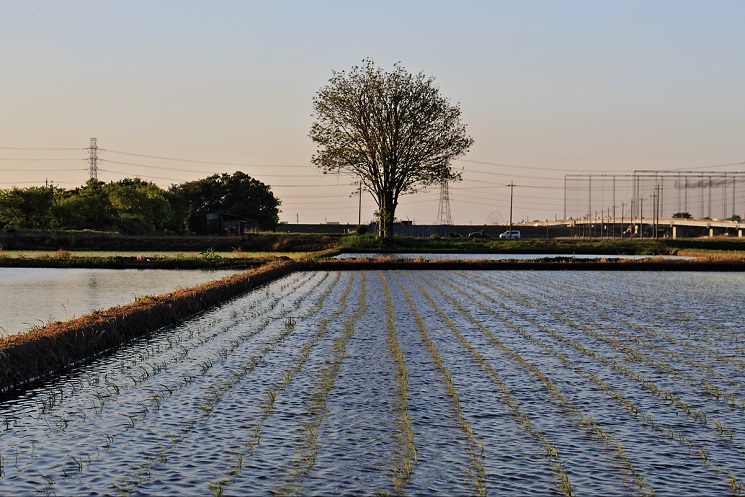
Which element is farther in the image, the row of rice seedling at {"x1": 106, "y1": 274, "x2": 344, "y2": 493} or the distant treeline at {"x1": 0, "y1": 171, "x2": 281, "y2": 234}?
the distant treeline at {"x1": 0, "y1": 171, "x2": 281, "y2": 234}

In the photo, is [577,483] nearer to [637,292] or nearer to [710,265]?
[637,292]

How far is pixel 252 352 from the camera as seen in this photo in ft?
49.0

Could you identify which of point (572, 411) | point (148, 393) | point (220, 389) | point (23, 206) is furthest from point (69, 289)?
point (23, 206)

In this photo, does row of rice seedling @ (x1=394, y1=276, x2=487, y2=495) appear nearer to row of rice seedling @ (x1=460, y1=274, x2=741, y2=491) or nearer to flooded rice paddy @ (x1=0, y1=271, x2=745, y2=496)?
flooded rice paddy @ (x1=0, y1=271, x2=745, y2=496)

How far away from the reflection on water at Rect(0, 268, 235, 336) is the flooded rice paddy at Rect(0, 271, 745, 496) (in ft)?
12.4

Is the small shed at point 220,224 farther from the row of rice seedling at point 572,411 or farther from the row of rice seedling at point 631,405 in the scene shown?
the row of rice seedling at point 631,405

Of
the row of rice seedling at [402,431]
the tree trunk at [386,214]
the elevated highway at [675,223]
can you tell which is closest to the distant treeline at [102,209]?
the tree trunk at [386,214]

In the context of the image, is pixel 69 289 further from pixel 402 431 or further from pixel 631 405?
pixel 631 405

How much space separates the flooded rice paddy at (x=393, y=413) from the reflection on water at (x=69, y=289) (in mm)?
3769

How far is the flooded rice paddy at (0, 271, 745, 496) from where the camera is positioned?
299 inches

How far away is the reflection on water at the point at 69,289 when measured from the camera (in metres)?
20.2

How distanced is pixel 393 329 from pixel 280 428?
9036 mm

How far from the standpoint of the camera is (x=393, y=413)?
10.0 m

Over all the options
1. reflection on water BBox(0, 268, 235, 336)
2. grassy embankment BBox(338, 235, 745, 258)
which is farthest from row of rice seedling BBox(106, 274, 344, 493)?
grassy embankment BBox(338, 235, 745, 258)
